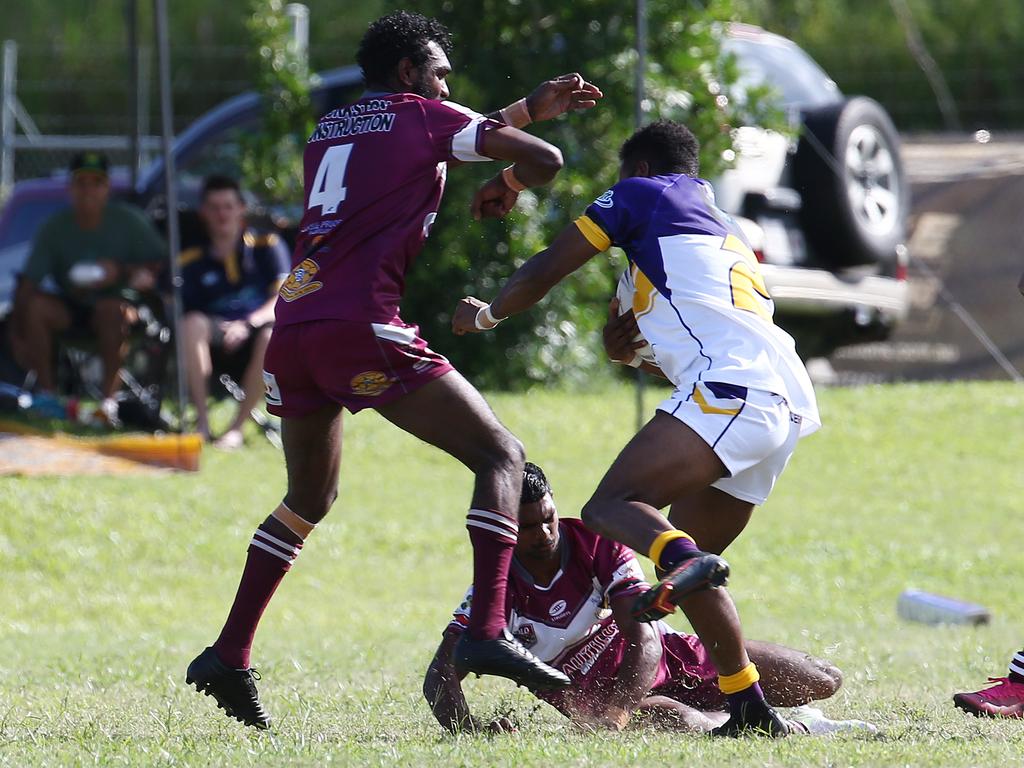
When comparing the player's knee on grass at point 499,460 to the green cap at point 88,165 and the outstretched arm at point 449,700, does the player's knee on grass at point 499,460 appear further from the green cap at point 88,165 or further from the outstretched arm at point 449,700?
the green cap at point 88,165

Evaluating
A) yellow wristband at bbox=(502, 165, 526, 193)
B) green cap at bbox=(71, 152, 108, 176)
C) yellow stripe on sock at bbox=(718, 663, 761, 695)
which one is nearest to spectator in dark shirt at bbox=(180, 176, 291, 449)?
green cap at bbox=(71, 152, 108, 176)

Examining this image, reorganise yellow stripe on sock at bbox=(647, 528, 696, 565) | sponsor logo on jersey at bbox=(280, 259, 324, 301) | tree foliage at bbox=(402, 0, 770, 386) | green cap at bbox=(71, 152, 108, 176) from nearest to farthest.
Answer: yellow stripe on sock at bbox=(647, 528, 696, 565) < sponsor logo on jersey at bbox=(280, 259, 324, 301) < green cap at bbox=(71, 152, 108, 176) < tree foliage at bbox=(402, 0, 770, 386)

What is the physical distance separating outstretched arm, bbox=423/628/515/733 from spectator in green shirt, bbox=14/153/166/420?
6887 mm

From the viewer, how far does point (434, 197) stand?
5324 millimetres

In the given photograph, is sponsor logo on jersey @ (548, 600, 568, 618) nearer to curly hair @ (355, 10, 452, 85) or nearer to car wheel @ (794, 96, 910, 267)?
curly hair @ (355, 10, 452, 85)

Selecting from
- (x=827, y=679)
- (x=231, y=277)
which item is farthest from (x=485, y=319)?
(x=231, y=277)

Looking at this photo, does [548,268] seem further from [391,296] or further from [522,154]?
[391,296]

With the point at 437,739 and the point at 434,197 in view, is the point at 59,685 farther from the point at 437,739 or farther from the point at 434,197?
the point at 434,197

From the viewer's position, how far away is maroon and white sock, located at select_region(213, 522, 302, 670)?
547cm

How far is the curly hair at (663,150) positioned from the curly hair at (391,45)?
735 mm

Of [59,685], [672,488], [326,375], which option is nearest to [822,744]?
[672,488]

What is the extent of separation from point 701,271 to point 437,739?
1599 millimetres

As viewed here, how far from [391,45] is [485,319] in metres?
0.92

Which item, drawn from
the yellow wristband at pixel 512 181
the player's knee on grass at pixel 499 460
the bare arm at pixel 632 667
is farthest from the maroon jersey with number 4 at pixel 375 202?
the bare arm at pixel 632 667
